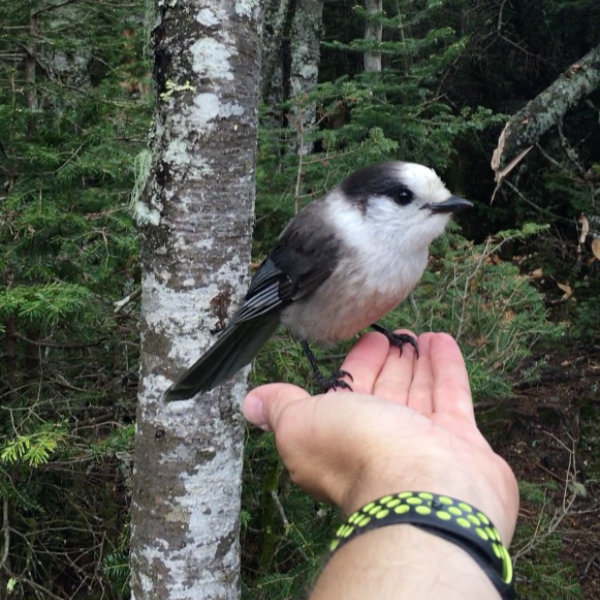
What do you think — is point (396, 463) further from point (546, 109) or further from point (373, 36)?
point (373, 36)

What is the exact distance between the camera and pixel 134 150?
351 cm

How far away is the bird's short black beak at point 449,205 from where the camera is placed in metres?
2.05

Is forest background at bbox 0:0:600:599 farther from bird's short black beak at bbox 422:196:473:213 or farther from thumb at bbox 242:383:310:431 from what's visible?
bird's short black beak at bbox 422:196:473:213

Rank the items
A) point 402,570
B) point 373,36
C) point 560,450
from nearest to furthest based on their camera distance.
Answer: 1. point 402,570
2. point 560,450
3. point 373,36

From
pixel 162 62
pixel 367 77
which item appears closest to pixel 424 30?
pixel 367 77

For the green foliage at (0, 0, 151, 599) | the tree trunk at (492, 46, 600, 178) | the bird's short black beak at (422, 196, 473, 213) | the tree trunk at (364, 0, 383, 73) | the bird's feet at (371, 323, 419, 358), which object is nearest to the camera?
the bird's short black beak at (422, 196, 473, 213)

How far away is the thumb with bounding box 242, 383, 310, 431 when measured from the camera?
6.38 ft

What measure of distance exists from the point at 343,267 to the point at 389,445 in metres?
0.71

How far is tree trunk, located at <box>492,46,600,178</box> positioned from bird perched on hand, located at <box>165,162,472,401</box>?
6.42ft

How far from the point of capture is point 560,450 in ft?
16.9

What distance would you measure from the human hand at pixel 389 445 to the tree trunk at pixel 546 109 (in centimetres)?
234

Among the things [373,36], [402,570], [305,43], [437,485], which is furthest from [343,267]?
[305,43]

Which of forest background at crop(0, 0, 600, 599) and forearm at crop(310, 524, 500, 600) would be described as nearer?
forearm at crop(310, 524, 500, 600)

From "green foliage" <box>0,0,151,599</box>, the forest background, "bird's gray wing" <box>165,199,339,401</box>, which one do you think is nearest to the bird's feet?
"bird's gray wing" <box>165,199,339,401</box>
